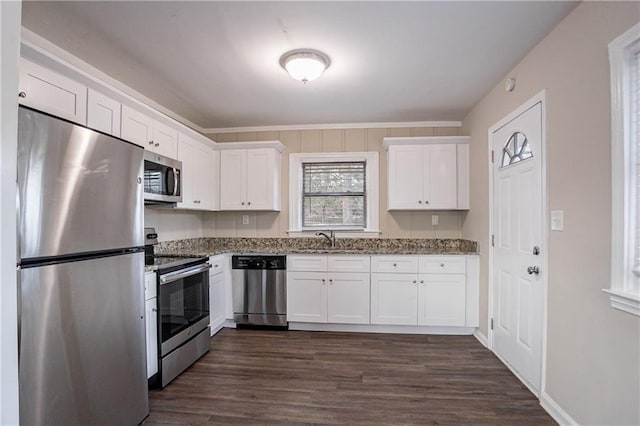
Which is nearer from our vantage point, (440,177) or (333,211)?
(440,177)

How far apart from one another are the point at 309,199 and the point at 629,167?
309 centimetres

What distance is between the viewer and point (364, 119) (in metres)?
Result: 3.71

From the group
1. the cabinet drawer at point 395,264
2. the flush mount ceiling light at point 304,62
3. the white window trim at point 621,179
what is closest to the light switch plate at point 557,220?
the white window trim at point 621,179

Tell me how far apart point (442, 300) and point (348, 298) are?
101 centimetres

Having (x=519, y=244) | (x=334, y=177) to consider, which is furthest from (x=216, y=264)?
(x=519, y=244)

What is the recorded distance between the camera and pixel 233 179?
3791 millimetres

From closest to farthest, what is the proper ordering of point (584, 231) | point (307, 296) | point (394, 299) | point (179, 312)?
point (584, 231)
point (179, 312)
point (394, 299)
point (307, 296)

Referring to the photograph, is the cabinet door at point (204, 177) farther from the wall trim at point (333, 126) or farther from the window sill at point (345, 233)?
the window sill at point (345, 233)

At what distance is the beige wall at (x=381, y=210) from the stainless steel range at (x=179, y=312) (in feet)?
3.96

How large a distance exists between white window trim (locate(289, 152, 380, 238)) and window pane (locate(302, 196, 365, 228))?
0.09 m

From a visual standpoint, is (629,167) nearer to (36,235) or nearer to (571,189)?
(571,189)

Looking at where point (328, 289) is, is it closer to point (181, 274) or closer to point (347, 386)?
point (347, 386)

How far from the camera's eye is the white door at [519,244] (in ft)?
6.98

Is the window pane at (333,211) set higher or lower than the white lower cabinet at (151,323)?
higher
